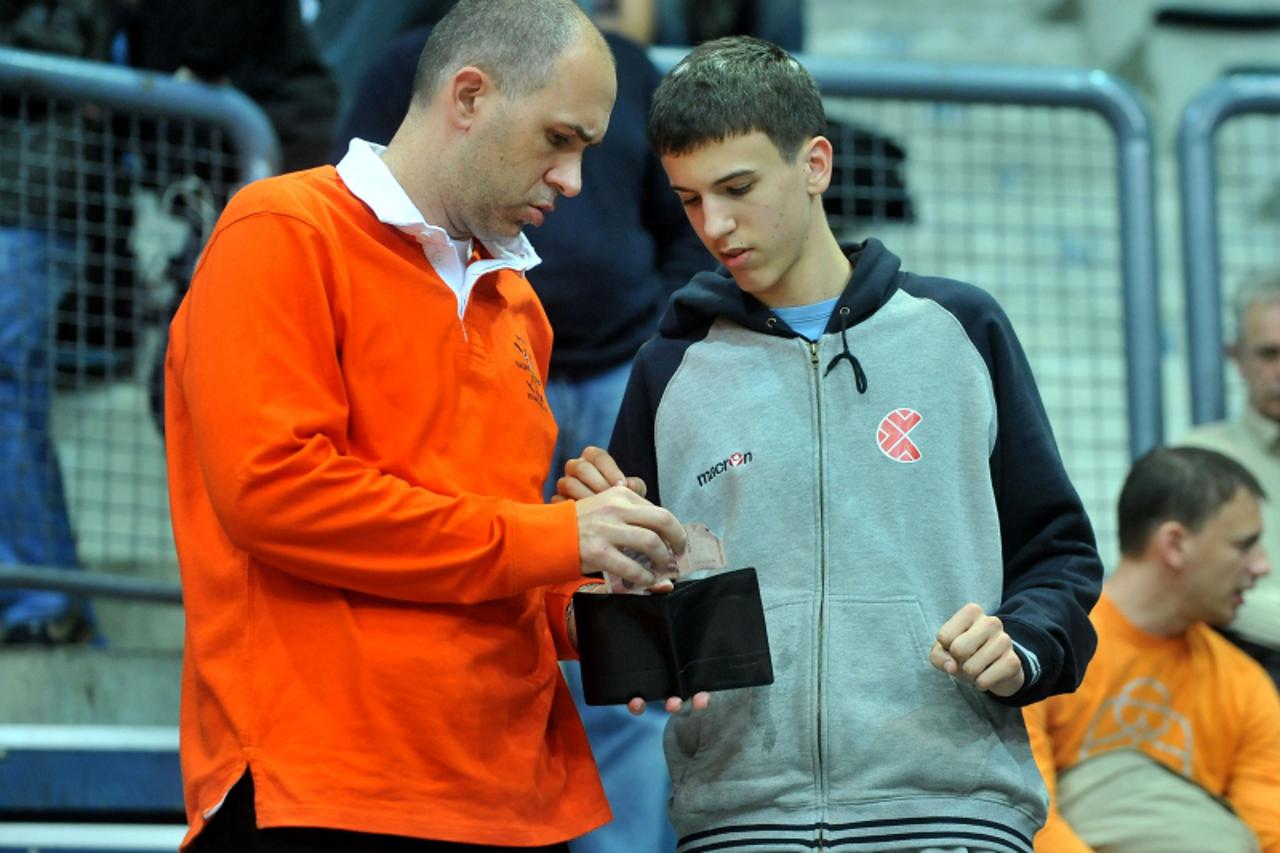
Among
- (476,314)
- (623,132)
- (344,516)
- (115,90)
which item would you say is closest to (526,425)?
(476,314)

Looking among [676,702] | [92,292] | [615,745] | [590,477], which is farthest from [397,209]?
[92,292]

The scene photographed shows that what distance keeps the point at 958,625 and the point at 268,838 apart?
3.11 feet

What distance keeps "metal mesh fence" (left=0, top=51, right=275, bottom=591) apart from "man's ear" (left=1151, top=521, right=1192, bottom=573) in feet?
7.95

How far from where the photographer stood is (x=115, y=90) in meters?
4.48

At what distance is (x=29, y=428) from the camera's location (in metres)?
4.32

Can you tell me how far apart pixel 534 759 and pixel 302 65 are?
3.06m

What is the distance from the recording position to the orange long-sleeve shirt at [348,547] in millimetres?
2318

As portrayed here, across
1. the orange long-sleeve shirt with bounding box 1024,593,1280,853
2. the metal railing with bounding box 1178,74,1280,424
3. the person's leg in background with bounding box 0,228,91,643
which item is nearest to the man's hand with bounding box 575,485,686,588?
the orange long-sleeve shirt with bounding box 1024,593,1280,853

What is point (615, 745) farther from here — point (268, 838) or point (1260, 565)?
point (268, 838)

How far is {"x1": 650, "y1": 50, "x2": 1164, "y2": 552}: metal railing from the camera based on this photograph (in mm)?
4883

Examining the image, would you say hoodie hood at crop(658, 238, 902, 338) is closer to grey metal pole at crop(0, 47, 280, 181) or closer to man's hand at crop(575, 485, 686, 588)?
man's hand at crop(575, 485, 686, 588)

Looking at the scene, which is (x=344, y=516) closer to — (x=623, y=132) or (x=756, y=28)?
(x=623, y=132)

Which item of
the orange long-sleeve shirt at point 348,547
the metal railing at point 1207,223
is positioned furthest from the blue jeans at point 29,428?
the metal railing at point 1207,223

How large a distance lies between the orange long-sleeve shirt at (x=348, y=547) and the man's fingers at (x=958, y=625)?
517 mm
